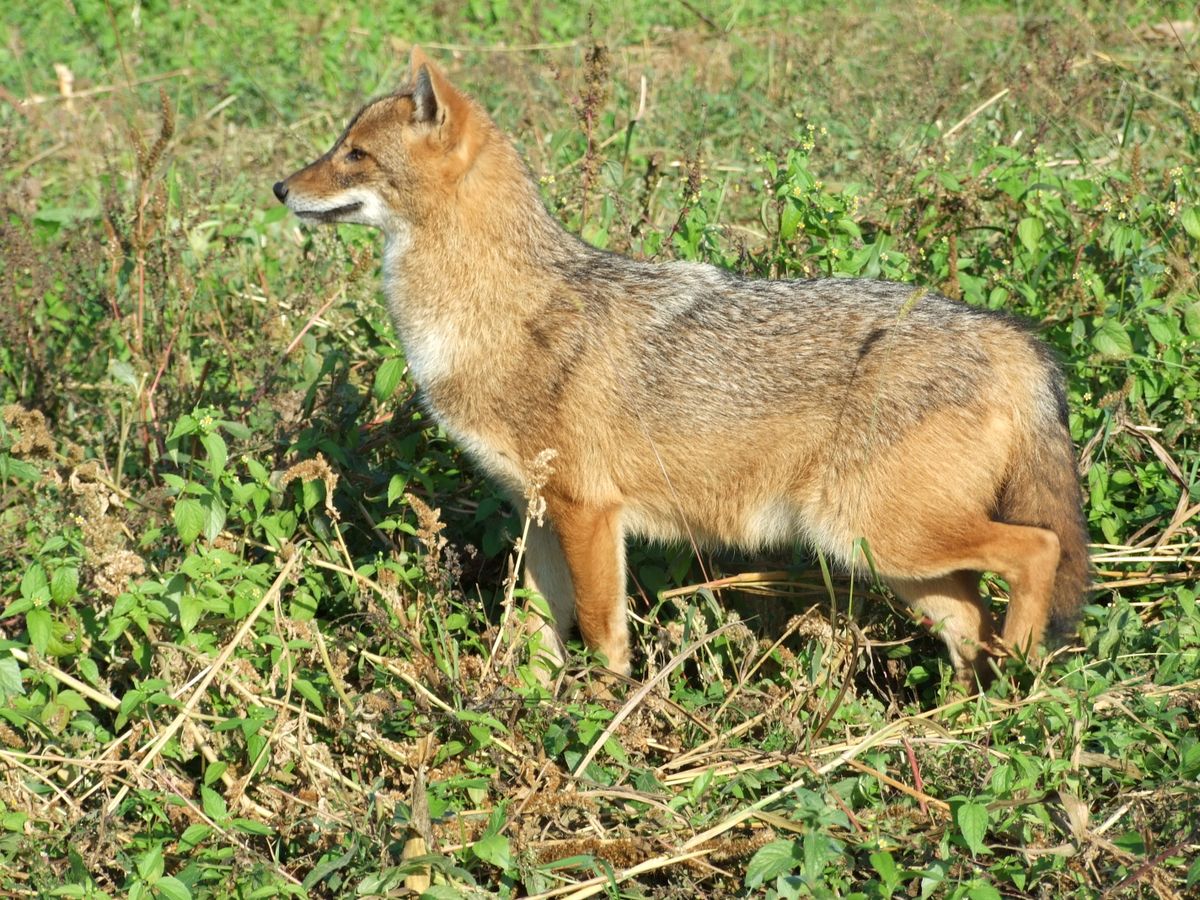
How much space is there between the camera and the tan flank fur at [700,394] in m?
4.93

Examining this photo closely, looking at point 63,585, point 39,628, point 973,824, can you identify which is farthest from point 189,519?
point 973,824

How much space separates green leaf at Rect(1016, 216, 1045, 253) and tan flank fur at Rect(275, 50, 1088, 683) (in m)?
1.20

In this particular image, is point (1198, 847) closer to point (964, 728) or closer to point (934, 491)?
point (964, 728)

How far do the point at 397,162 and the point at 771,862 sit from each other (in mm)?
2973

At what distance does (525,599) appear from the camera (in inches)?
216

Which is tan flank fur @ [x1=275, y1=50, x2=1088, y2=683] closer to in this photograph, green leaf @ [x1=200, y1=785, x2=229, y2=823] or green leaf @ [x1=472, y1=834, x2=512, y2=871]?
green leaf @ [x1=472, y1=834, x2=512, y2=871]

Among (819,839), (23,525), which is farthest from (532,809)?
(23,525)

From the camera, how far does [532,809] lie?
4.33m

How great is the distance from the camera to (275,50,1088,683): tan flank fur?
4.93m

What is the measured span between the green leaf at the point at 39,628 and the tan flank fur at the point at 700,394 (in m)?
1.62

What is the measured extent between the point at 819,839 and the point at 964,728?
1073mm

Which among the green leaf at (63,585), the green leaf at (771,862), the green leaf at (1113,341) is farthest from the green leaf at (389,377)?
the green leaf at (1113,341)

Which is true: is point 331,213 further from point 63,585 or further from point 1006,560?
point 1006,560

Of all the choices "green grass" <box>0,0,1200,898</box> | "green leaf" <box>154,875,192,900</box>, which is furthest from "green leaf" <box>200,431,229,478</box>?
"green leaf" <box>154,875,192,900</box>
